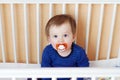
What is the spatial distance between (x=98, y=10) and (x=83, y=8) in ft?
0.26

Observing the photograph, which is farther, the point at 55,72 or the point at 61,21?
the point at 61,21

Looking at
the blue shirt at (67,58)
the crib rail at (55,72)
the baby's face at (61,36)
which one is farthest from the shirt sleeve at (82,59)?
the crib rail at (55,72)

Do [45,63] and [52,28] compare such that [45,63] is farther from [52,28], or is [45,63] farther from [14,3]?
[14,3]

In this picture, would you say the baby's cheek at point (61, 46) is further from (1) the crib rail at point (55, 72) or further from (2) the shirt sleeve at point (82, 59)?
(1) the crib rail at point (55, 72)

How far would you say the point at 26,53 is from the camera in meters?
1.38

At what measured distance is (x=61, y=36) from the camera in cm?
119

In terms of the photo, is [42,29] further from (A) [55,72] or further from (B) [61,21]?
(A) [55,72]

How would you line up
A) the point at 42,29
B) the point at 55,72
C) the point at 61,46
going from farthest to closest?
the point at 42,29, the point at 61,46, the point at 55,72

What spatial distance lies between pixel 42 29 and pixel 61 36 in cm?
21

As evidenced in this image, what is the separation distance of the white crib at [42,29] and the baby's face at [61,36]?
0.15 metres

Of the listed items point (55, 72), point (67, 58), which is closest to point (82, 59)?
point (67, 58)

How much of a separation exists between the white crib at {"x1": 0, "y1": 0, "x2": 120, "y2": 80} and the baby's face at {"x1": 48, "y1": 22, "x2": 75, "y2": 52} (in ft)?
0.48

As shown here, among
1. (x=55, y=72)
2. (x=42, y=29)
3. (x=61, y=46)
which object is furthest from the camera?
(x=42, y=29)

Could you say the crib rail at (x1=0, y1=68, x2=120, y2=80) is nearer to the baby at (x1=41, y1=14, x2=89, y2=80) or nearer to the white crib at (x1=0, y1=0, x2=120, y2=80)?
the baby at (x1=41, y1=14, x2=89, y2=80)
